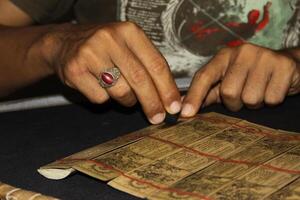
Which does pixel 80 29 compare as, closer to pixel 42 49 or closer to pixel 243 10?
pixel 42 49

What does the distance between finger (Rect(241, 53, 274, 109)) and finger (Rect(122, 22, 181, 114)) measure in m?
0.13

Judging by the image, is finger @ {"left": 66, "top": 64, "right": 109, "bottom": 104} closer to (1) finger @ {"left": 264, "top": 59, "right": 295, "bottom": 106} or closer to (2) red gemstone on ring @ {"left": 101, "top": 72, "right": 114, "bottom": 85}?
(2) red gemstone on ring @ {"left": 101, "top": 72, "right": 114, "bottom": 85}

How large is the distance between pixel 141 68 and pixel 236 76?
0.16 metres

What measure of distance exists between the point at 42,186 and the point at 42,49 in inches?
13.7

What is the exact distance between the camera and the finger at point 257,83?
2.95 feet

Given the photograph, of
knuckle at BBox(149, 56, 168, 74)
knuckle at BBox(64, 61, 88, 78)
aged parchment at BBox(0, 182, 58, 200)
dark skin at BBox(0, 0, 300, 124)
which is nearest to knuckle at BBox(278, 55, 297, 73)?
dark skin at BBox(0, 0, 300, 124)

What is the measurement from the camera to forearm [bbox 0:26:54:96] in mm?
1002

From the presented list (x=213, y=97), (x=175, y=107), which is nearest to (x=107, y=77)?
(x=175, y=107)

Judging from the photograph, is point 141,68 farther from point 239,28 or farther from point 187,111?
point 239,28

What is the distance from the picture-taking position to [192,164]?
0.68 m

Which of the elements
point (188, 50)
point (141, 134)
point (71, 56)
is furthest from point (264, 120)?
point (188, 50)

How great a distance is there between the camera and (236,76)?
901 millimetres

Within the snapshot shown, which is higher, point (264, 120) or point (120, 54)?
point (120, 54)

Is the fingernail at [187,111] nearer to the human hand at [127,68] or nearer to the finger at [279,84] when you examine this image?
the human hand at [127,68]
